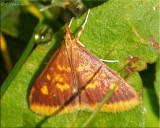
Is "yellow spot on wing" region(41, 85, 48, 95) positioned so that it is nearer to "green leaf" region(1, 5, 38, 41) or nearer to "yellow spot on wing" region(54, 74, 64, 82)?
"yellow spot on wing" region(54, 74, 64, 82)

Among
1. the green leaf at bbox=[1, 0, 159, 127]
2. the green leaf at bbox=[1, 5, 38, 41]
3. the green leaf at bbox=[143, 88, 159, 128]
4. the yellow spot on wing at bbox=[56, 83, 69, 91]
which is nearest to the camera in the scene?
the green leaf at bbox=[1, 0, 159, 127]

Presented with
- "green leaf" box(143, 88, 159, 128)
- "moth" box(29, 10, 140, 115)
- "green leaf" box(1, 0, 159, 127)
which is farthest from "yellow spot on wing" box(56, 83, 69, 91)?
"green leaf" box(143, 88, 159, 128)

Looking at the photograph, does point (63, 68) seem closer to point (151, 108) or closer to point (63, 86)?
point (63, 86)

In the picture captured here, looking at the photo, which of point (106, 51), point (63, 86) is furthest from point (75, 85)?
point (106, 51)

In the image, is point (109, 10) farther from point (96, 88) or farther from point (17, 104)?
point (17, 104)

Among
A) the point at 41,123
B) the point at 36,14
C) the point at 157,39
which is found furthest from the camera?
the point at 36,14

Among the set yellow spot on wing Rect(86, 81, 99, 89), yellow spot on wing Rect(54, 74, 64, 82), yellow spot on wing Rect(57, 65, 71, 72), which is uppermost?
yellow spot on wing Rect(57, 65, 71, 72)

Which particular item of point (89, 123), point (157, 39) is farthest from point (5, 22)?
point (157, 39)
